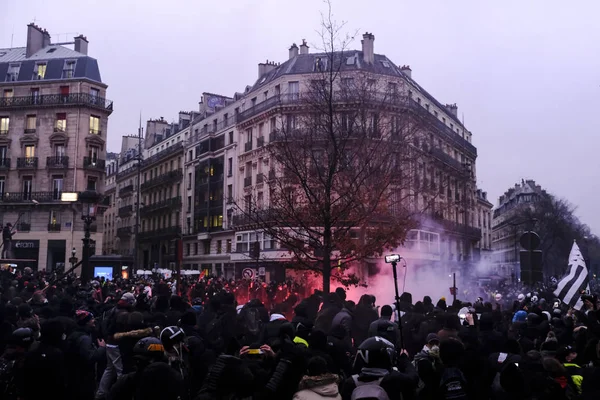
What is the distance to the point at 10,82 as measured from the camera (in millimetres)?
47156

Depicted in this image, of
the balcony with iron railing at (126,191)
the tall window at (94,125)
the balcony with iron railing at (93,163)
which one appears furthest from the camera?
the balcony with iron railing at (126,191)

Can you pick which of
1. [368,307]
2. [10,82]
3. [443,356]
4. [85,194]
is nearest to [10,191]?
[10,82]

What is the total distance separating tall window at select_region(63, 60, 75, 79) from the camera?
47.0 metres

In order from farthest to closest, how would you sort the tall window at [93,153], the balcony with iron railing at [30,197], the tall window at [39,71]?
the tall window at [39,71]
the tall window at [93,153]
the balcony with iron railing at [30,197]

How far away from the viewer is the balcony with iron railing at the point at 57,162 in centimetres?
4500

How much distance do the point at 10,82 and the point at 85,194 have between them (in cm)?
3778

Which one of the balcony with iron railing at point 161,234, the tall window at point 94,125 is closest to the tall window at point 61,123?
the tall window at point 94,125

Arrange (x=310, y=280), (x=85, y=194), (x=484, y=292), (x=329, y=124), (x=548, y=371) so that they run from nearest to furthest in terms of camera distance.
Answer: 1. (x=548, y=371)
2. (x=329, y=124)
3. (x=85, y=194)
4. (x=310, y=280)
5. (x=484, y=292)

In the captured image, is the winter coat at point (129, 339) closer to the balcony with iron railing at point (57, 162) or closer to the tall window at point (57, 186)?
the tall window at point (57, 186)

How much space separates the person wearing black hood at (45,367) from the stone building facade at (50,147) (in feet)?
136

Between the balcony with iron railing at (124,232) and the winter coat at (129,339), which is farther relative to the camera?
the balcony with iron railing at (124,232)

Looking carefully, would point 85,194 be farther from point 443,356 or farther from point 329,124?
point 443,356

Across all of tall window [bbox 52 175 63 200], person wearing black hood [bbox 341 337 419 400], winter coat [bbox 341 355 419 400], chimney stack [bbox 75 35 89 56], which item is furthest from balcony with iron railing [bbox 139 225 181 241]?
winter coat [bbox 341 355 419 400]

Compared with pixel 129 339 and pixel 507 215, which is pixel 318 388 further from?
pixel 507 215
